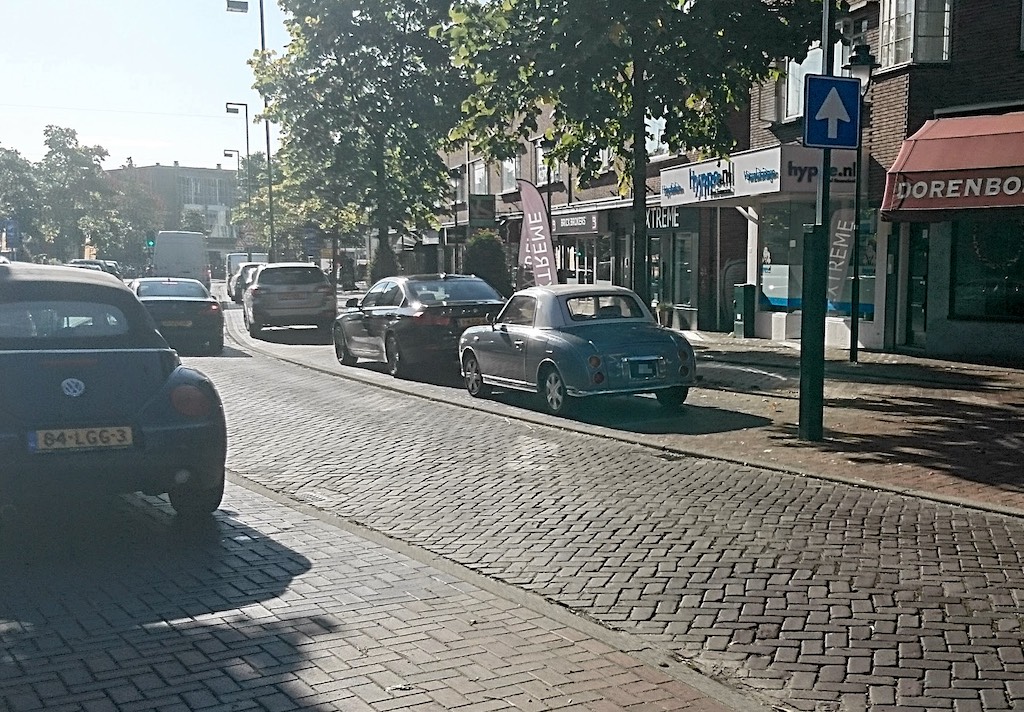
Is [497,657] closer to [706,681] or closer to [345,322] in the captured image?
[706,681]

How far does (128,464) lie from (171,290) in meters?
16.6

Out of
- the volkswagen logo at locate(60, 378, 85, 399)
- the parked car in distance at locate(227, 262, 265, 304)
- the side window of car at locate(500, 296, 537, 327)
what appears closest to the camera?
the volkswagen logo at locate(60, 378, 85, 399)

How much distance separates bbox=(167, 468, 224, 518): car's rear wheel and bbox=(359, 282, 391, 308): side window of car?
36.4 feet

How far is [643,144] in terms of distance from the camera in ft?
55.5

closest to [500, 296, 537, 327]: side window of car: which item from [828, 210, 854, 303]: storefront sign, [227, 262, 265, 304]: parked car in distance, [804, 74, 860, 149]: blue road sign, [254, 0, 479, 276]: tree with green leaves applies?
[804, 74, 860, 149]: blue road sign

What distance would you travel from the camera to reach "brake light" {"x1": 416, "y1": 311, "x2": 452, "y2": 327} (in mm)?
16891

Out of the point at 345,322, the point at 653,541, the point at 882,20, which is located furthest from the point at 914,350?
the point at 653,541

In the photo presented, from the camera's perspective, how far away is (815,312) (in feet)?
34.1

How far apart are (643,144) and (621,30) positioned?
2.22m

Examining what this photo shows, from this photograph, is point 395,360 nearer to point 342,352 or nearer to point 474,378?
point 342,352

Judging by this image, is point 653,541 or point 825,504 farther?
point 825,504

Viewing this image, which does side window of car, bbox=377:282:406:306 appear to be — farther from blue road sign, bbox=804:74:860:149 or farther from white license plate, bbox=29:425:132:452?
white license plate, bbox=29:425:132:452

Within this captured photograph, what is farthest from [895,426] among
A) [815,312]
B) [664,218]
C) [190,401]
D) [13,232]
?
[13,232]

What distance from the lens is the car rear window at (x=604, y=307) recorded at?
13.0m
